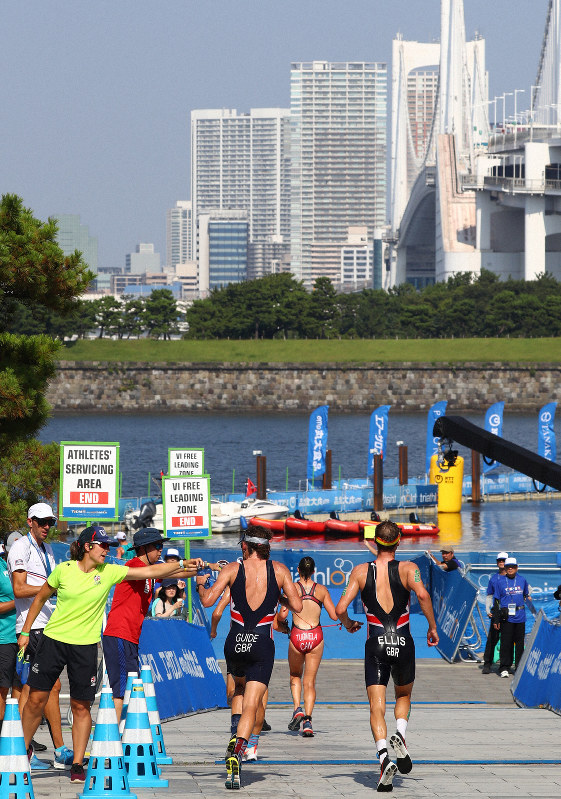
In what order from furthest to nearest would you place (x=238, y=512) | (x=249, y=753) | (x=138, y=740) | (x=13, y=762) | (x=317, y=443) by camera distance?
(x=317, y=443) < (x=238, y=512) < (x=249, y=753) < (x=138, y=740) < (x=13, y=762)

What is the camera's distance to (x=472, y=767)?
287 inches

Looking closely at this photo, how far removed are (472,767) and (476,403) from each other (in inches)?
3619

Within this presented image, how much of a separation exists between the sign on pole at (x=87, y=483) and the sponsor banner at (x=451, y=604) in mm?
4258

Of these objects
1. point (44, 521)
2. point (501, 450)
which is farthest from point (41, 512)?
point (501, 450)

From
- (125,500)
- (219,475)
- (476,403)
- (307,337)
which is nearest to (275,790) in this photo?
(125,500)

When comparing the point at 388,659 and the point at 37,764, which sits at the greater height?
the point at 388,659

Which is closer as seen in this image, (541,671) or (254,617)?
(254,617)

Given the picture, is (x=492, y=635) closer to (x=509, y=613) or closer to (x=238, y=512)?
(x=509, y=613)

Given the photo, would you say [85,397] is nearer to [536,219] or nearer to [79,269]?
[536,219]

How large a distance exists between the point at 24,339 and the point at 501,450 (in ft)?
20.2

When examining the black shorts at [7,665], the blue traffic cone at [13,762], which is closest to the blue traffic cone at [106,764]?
the blue traffic cone at [13,762]

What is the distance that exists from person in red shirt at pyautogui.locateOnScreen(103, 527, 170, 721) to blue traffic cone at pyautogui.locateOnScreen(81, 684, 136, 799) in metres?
1.78

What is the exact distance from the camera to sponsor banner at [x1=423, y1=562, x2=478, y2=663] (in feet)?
48.2

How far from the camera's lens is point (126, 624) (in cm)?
833
